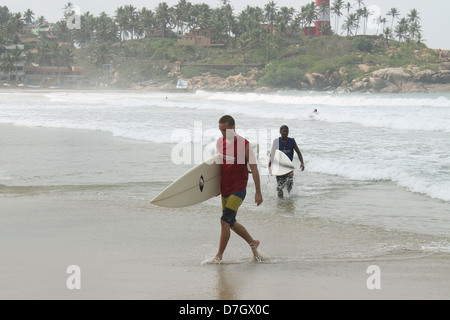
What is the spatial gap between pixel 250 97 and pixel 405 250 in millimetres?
59711

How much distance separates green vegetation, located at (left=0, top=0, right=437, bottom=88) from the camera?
117 meters

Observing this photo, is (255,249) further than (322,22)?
No

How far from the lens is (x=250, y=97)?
214 ft

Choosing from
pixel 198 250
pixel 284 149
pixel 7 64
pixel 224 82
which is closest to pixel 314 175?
pixel 284 149

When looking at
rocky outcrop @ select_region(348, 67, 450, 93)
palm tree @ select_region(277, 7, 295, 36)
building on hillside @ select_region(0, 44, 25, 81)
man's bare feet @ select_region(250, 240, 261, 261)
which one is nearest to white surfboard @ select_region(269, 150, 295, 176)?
man's bare feet @ select_region(250, 240, 261, 261)

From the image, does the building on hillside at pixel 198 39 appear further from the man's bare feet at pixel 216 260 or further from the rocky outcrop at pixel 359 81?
the man's bare feet at pixel 216 260

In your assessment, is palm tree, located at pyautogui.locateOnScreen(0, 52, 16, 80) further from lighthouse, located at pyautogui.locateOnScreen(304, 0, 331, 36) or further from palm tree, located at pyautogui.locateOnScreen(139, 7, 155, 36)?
lighthouse, located at pyautogui.locateOnScreen(304, 0, 331, 36)

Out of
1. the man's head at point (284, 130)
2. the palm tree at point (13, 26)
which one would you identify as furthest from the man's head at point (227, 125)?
the palm tree at point (13, 26)

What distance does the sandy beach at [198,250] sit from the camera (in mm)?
4582

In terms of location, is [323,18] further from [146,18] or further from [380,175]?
[380,175]

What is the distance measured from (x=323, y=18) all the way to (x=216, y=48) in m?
29.5

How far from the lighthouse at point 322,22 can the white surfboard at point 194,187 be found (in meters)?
137

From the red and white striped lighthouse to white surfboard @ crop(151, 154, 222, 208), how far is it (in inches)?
5379

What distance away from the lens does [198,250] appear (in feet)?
19.8
